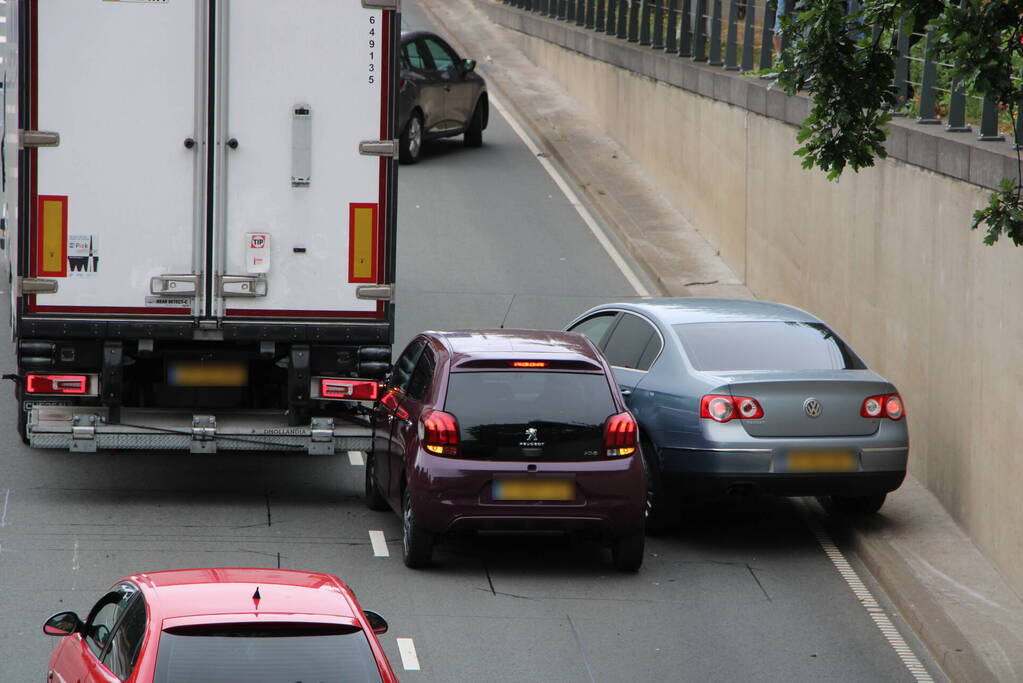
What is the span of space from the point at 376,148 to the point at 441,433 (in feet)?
7.37

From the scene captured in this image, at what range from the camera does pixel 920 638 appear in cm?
1002

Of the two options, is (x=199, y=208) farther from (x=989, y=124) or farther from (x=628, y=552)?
(x=989, y=124)

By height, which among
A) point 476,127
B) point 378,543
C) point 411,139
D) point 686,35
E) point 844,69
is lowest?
point 378,543

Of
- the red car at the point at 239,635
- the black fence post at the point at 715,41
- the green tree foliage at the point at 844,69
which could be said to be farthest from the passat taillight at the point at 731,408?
the black fence post at the point at 715,41

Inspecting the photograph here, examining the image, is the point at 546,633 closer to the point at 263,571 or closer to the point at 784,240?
the point at 263,571

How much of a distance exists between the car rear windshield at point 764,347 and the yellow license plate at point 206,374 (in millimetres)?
3203

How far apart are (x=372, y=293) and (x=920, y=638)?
173 inches

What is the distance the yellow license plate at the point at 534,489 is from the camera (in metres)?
10.6

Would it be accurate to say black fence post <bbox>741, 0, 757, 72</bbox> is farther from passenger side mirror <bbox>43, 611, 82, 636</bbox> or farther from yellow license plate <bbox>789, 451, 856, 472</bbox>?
passenger side mirror <bbox>43, 611, 82, 636</bbox>

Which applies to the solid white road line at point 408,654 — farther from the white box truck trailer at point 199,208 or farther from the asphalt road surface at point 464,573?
the white box truck trailer at point 199,208

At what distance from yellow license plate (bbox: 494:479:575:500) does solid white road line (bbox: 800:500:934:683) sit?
2039 mm

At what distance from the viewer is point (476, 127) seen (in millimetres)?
29141

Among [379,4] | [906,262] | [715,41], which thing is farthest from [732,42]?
[379,4]

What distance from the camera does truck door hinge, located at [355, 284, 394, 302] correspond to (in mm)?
11734
